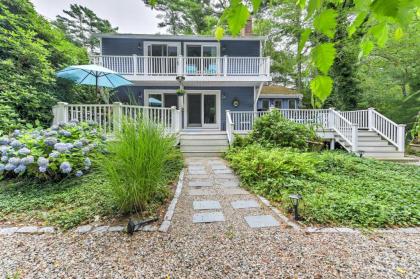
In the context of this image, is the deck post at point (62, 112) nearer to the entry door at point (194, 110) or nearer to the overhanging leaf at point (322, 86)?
the overhanging leaf at point (322, 86)

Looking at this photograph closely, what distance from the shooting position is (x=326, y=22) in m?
0.82

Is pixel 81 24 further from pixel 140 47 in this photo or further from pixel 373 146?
pixel 373 146

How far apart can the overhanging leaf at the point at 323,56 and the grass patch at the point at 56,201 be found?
10.3 feet

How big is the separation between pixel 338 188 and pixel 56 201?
16.0 ft

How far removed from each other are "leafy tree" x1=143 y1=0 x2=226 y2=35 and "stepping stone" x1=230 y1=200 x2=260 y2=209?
1665 cm

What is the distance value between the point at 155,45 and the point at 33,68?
19.2 ft

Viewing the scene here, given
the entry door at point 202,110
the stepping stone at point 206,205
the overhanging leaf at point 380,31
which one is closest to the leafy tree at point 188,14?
→ the entry door at point 202,110

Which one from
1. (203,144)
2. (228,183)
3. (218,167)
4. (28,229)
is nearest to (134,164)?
(28,229)

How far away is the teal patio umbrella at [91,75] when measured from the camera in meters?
6.04

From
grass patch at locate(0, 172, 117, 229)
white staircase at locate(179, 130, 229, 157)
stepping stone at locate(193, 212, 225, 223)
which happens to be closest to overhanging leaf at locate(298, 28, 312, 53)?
stepping stone at locate(193, 212, 225, 223)

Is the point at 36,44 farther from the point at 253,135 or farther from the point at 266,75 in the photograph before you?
the point at 266,75

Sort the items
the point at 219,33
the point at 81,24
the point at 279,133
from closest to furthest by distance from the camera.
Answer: the point at 219,33
the point at 279,133
the point at 81,24

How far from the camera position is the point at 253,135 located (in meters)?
7.85

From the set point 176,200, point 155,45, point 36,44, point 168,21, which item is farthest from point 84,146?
point 168,21
